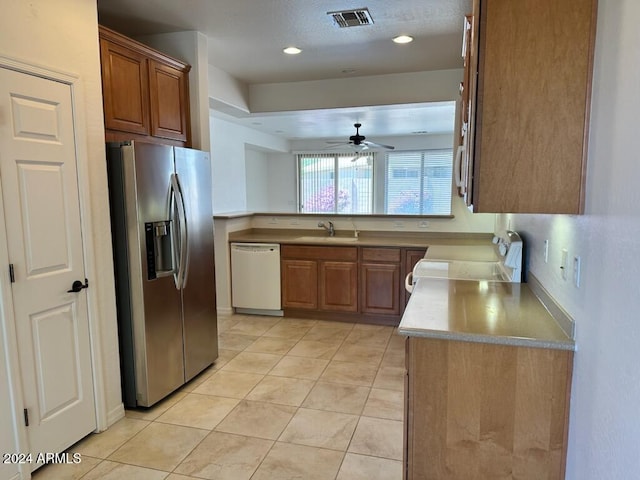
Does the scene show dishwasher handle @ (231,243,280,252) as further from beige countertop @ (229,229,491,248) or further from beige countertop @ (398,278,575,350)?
beige countertop @ (398,278,575,350)

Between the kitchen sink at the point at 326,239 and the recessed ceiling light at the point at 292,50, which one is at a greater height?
the recessed ceiling light at the point at 292,50

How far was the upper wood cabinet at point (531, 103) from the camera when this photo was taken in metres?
1.46

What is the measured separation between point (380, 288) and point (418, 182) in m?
5.74

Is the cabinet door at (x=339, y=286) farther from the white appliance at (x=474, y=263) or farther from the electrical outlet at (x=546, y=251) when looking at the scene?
the electrical outlet at (x=546, y=251)

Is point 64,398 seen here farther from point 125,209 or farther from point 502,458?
point 502,458

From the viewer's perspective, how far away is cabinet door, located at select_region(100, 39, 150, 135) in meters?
2.57

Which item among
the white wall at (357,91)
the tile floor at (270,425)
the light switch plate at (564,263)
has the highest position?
the white wall at (357,91)

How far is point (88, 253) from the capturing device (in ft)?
7.80

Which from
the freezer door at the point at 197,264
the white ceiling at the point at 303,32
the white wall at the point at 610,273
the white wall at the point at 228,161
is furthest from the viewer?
the white wall at the point at 228,161

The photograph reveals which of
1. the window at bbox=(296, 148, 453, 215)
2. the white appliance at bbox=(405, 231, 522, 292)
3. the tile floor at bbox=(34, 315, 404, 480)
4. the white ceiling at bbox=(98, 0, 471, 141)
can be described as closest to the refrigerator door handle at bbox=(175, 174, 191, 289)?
the tile floor at bbox=(34, 315, 404, 480)

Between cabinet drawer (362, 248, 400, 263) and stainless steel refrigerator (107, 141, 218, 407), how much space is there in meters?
1.86

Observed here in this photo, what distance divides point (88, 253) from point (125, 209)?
342 mm

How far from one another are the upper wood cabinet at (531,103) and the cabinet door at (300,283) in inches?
124

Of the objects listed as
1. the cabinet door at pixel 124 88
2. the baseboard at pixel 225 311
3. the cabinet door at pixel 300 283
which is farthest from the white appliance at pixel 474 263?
the baseboard at pixel 225 311
